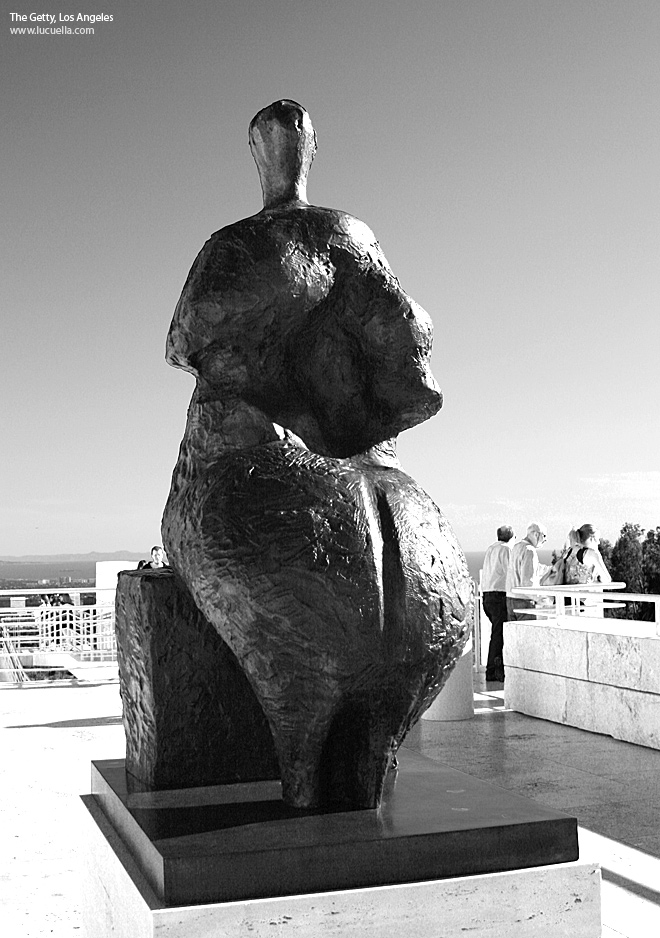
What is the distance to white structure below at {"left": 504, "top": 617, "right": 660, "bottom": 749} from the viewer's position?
7.57 metres

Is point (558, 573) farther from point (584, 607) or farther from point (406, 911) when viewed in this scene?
point (406, 911)

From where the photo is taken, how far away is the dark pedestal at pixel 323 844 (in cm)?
194

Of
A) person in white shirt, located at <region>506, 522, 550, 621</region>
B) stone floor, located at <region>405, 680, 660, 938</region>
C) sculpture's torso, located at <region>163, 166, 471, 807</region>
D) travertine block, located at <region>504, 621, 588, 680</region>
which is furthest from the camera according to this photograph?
person in white shirt, located at <region>506, 522, 550, 621</region>

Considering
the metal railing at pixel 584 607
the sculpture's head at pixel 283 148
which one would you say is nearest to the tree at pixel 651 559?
the metal railing at pixel 584 607

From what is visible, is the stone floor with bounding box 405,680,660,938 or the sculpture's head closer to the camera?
the sculpture's head

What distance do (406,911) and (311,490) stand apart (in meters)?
0.85

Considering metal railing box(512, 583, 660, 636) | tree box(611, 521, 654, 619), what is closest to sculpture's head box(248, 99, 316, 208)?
metal railing box(512, 583, 660, 636)

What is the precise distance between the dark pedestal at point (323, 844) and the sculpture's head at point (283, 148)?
1.47 meters

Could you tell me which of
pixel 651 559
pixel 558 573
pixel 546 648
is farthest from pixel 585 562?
pixel 651 559

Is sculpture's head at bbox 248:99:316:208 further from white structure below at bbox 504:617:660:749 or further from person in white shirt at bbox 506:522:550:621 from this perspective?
person in white shirt at bbox 506:522:550:621

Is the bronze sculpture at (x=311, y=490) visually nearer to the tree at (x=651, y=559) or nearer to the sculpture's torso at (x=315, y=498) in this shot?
the sculpture's torso at (x=315, y=498)

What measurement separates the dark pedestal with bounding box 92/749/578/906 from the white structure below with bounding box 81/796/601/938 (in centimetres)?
4

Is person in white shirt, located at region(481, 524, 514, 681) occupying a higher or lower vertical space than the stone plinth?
higher

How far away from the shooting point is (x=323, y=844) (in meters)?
1.98
